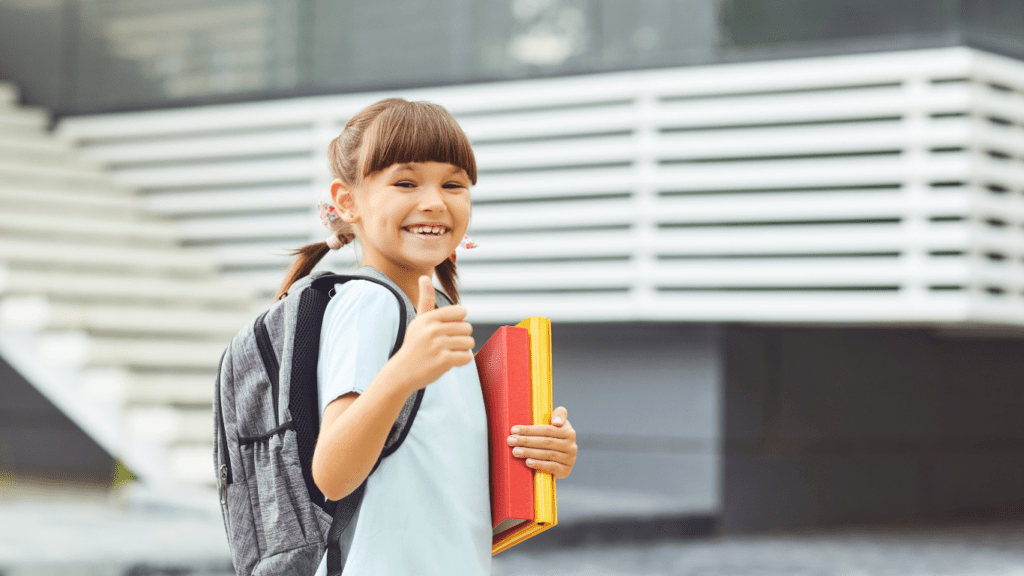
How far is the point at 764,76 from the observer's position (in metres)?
7.19

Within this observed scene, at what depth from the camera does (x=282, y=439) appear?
145 centimetres

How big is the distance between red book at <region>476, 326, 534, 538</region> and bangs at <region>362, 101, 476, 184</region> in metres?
0.26

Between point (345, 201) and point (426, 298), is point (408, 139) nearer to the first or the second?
point (345, 201)

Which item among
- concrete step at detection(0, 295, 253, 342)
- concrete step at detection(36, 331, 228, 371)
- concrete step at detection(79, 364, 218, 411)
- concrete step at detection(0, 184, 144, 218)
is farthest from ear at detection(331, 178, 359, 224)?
concrete step at detection(0, 184, 144, 218)

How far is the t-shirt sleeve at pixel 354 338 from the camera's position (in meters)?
1.41

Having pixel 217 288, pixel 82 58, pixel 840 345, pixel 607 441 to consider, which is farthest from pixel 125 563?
pixel 82 58

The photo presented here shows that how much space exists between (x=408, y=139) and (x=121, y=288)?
292 inches

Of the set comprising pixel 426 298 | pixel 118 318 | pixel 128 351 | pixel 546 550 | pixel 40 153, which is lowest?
pixel 546 550

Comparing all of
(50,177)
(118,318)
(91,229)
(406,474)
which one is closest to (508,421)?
(406,474)

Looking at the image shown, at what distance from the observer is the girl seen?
1.36 m

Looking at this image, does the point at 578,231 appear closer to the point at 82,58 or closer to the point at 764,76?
the point at 764,76

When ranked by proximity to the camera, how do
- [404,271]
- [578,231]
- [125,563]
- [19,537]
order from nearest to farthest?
[404,271] → [125,563] → [19,537] → [578,231]

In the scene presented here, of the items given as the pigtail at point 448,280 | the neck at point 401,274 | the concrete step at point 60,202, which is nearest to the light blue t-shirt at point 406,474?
the neck at point 401,274

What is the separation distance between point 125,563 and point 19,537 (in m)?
0.98
